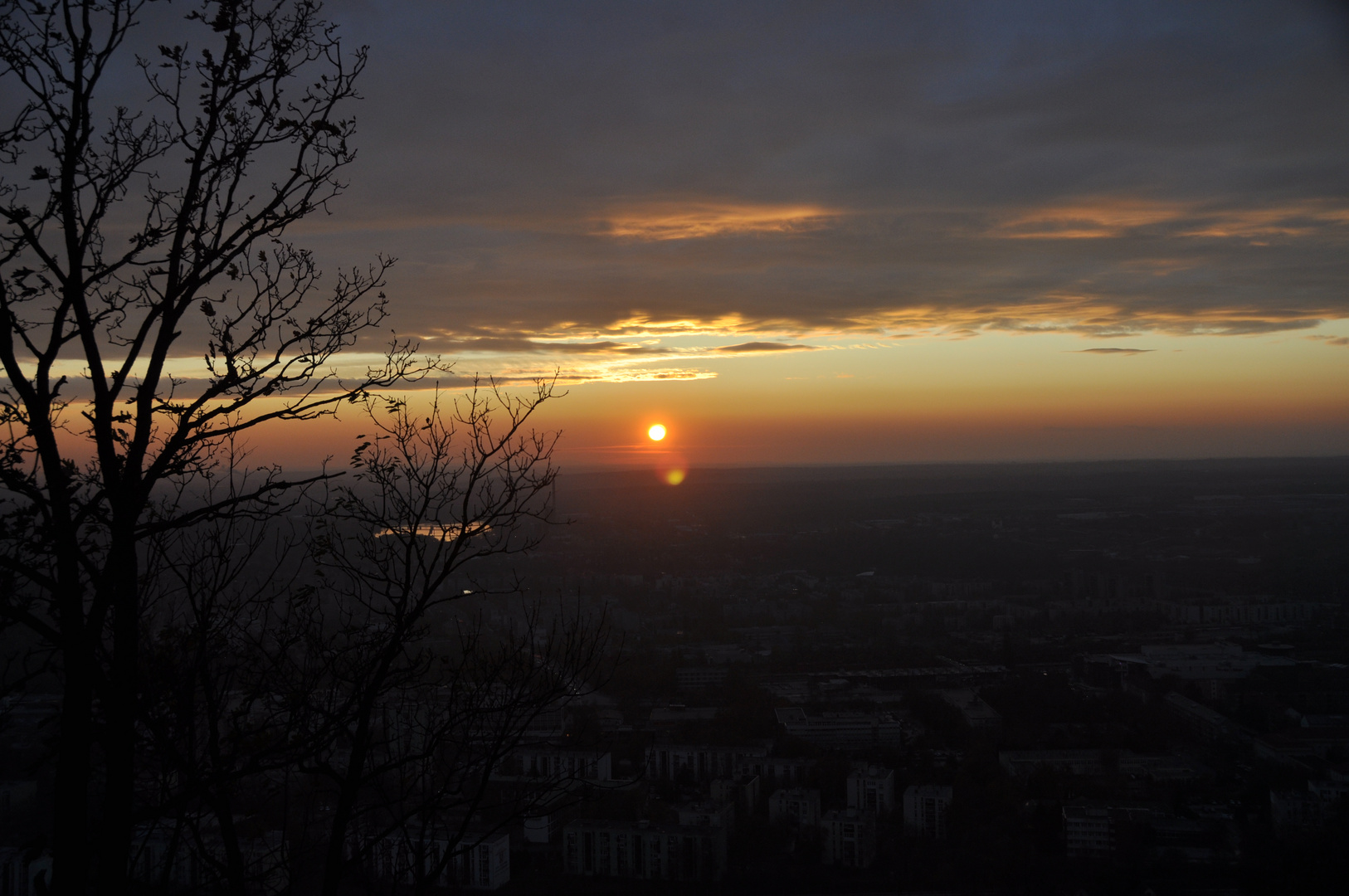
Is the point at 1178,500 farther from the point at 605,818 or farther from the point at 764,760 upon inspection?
the point at 605,818

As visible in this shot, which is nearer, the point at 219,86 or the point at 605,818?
the point at 219,86

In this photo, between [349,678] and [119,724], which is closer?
[119,724]

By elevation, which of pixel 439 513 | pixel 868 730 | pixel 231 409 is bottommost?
pixel 868 730

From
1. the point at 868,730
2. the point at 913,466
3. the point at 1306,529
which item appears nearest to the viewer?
the point at 868,730

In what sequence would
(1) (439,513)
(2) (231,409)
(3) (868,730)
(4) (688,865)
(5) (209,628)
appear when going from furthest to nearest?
(3) (868,730) → (4) (688,865) → (1) (439,513) → (5) (209,628) → (2) (231,409)

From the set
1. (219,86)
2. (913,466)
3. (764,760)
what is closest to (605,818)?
(764,760)

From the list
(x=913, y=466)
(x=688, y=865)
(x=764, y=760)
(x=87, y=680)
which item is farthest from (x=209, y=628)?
(x=913, y=466)

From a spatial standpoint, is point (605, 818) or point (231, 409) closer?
point (231, 409)

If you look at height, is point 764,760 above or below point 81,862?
below

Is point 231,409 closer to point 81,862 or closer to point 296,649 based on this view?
point 81,862
